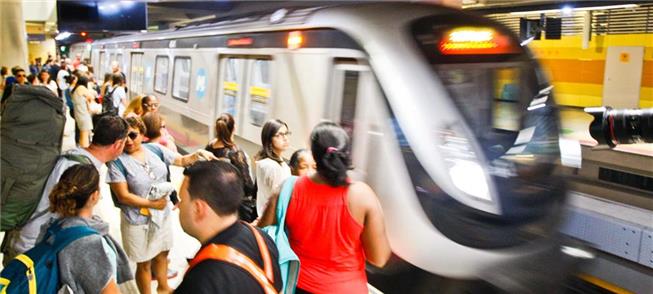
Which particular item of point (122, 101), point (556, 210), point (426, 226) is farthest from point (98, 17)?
point (556, 210)

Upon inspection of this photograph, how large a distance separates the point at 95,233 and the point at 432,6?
2465mm

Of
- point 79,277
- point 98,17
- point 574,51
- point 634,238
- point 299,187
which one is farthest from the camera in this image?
point 574,51

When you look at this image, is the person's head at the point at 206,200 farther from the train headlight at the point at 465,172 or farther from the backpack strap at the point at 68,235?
the train headlight at the point at 465,172

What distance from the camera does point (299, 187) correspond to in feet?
7.68

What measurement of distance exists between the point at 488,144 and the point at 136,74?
12.1ft

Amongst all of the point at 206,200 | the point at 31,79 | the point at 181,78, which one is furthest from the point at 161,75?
the point at 206,200

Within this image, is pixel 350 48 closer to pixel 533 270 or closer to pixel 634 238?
pixel 533 270

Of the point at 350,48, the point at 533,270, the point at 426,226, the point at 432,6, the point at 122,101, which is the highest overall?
the point at 432,6

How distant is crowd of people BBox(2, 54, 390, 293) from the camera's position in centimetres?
167

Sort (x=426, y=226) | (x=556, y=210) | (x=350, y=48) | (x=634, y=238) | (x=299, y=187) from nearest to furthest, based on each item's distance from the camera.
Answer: (x=299, y=187), (x=426, y=226), (x=350, y=48), (x=556, y=210), (x=634, y=238)

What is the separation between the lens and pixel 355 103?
3357mm

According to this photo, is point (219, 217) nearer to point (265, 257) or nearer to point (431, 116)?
point (265, 257)

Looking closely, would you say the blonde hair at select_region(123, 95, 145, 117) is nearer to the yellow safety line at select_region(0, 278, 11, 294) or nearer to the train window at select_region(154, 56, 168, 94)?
the train window at select_region(154, 56, 168, 94)

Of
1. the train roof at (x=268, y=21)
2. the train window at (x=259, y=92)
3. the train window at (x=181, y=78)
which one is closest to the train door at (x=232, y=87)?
the train window at (x=259, y=92)
